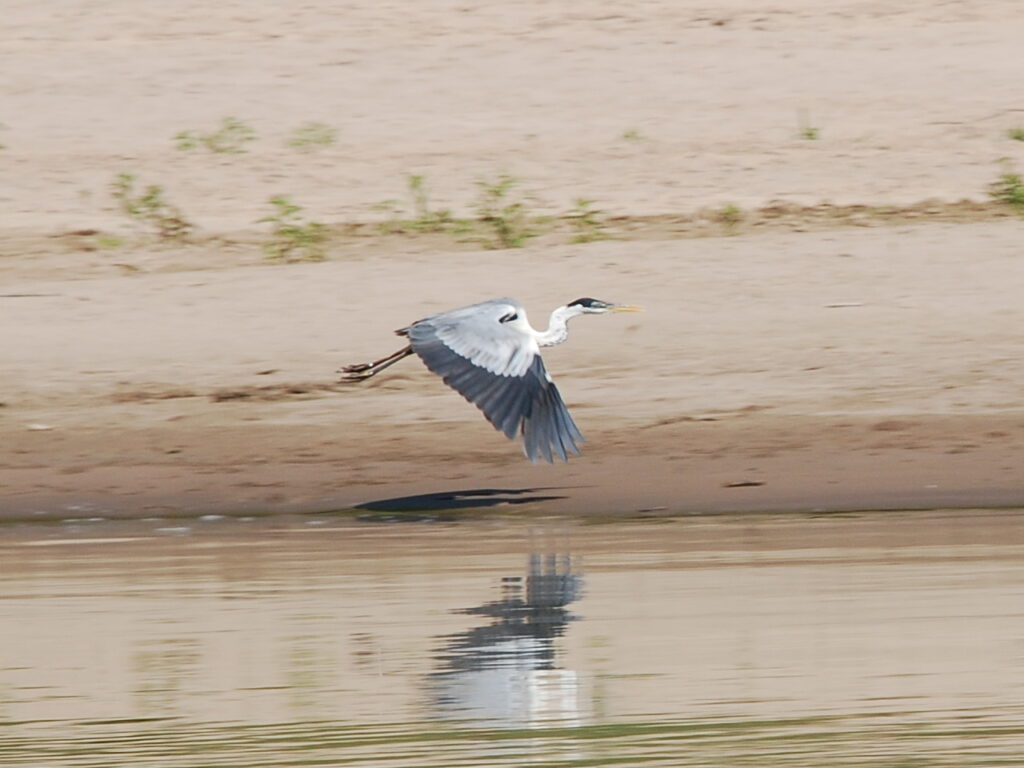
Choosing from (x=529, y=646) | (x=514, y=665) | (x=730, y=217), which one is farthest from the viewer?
(x=730, y=217)

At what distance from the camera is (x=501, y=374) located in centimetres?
854

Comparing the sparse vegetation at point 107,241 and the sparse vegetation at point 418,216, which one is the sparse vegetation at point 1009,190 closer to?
the sparse vegetation at point 418,216

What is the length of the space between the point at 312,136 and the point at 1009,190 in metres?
5.79

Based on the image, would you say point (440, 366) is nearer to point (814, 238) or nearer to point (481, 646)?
point (481, 646)

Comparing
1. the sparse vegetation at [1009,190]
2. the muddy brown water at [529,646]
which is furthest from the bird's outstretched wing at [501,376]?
the sparse vegetation at [1009,190]

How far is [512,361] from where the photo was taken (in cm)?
857

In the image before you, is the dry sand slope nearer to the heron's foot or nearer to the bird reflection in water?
the heron's foot

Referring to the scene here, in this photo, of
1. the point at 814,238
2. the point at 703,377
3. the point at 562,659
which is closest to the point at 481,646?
the point at 562,659

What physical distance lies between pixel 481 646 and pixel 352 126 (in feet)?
41.4

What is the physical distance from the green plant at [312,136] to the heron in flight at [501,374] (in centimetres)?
876

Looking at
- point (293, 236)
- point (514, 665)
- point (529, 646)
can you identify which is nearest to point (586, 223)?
point (293, 236)

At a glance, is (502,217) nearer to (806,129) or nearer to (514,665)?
(806,129)

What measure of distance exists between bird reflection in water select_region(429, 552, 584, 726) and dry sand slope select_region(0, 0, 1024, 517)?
2.23 meters

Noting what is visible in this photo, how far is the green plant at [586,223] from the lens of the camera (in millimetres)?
13892
